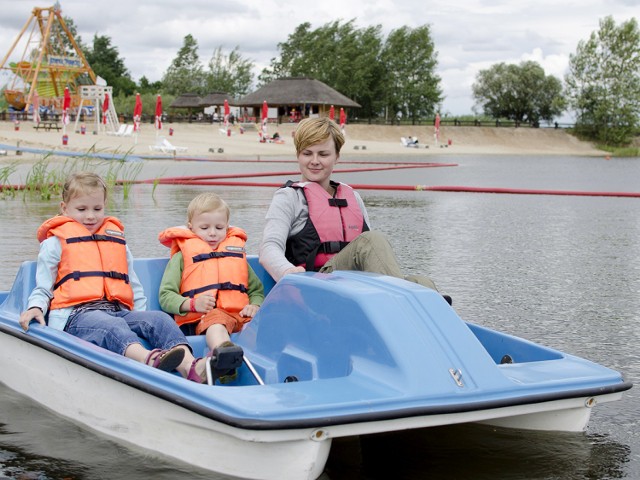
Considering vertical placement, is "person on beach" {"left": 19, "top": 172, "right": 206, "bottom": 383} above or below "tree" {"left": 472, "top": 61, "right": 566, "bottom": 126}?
below

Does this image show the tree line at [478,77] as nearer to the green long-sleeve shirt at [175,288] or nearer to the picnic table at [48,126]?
the picnic table at [48,126]

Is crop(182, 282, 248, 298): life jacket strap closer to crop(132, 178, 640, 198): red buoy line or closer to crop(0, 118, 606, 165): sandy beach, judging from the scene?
crop(132, 178, 640, 198): red buoy line

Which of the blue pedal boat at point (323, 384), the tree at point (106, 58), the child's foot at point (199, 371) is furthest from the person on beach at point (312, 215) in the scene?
the tree at point (106, 58)

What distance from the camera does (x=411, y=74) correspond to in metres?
77.6

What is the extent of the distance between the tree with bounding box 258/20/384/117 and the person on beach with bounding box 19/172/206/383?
7033 cm

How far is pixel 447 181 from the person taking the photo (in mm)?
24391

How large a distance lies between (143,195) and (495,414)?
13.9 meters

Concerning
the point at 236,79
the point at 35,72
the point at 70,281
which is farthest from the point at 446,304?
the point at 236,79

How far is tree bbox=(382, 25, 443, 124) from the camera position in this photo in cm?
7656

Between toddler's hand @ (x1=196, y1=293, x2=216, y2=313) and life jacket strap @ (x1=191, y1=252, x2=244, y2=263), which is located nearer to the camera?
toddler's hand @ (x1=196, y1=293, x2=216, y2=313)

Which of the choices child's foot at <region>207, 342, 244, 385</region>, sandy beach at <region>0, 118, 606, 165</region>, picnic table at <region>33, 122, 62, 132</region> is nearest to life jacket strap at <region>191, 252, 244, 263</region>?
child's foot at <region>207, 342, 244, 385</region>

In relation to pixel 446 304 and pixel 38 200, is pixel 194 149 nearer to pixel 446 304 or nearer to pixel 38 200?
pixel 38 200

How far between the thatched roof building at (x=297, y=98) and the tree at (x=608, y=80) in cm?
1729

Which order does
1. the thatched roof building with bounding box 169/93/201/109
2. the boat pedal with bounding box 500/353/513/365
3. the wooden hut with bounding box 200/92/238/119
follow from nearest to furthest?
the boat pedal with bounding box 500/353/513/365 < the wooden hut with bounding box 200/92/238/119 < the thatched roof building with bounding box 169/93/201/109
